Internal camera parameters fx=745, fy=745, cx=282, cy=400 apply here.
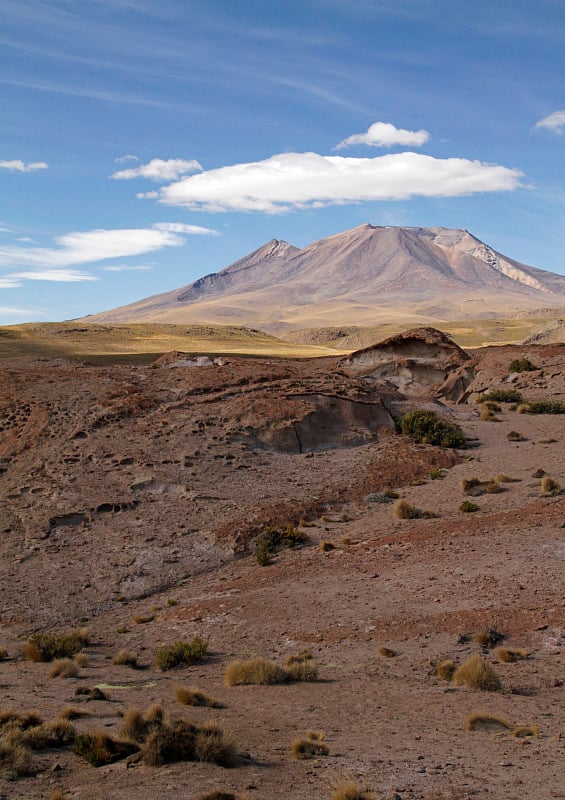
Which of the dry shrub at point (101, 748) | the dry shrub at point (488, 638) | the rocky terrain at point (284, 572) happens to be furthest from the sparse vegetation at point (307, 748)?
the dry shrub at point (488, 638)

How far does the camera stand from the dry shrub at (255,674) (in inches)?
401

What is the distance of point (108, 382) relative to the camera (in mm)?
24906

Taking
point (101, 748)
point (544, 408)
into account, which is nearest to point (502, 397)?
point (544, 408)

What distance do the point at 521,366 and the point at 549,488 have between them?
17855 mm

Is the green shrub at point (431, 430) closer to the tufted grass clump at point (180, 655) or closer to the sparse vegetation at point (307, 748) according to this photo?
the tufted grass clump at point (180, 655)

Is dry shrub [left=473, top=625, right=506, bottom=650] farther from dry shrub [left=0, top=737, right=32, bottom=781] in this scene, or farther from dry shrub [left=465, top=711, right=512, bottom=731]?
dry shrub [left=0, top=737, right=32, bottom=781]

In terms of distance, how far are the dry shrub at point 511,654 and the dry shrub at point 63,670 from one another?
6.00m

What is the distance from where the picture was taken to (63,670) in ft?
35.4

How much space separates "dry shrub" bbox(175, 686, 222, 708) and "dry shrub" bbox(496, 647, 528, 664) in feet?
12.5

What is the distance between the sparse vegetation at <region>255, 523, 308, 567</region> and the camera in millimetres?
16125

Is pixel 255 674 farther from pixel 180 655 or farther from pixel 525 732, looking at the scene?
pixel 525 732

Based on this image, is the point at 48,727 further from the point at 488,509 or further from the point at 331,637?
the point at 488,509

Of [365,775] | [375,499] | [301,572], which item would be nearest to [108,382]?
[375,499]

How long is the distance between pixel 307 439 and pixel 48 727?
15.0 m
